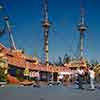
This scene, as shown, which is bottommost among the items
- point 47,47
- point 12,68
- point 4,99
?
point 4,99

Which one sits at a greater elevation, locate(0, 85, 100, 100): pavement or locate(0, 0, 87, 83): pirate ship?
locate(0, 0, 87, 83): pirate ship

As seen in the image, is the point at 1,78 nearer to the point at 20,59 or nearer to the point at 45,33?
the point at 20,59

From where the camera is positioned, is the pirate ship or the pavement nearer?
the pavement

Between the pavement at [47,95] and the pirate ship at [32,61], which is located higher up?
the pirate ship at [32,61]

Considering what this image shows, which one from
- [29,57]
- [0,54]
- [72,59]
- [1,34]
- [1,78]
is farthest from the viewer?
[72,59]

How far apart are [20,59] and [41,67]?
28.1 feet

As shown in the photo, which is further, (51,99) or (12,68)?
(12,68)

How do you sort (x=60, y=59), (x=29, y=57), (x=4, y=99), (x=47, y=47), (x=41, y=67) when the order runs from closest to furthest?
(x=4, y=99) → (x=41, y=67) → (x=29, y=57) → (x=47, y=47) → (x=60, y=59)

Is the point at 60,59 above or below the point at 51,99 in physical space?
above

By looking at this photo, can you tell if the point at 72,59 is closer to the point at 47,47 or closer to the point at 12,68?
the point at 47,47

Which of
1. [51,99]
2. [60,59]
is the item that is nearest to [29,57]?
[60,59]

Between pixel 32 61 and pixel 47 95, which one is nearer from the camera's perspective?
pixel 47 95

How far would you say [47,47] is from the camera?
9962 cm

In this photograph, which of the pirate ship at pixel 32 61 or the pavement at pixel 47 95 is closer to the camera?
the pavement at pixel 47 95
